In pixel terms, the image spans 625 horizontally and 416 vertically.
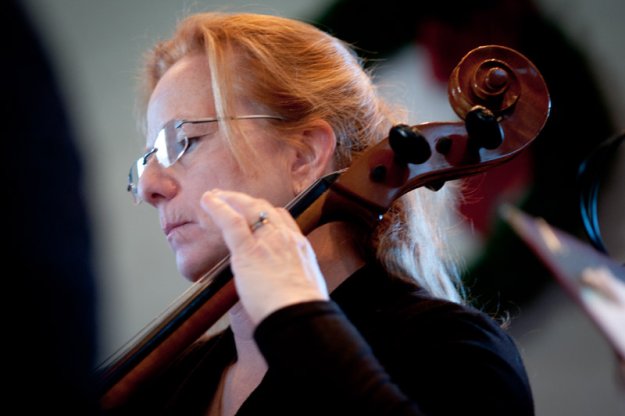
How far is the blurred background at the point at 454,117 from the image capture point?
1571 millimetres

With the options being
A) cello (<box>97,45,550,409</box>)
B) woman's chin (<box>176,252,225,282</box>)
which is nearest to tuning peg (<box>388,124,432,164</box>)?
cello (<box>97,45,550,409</box>)

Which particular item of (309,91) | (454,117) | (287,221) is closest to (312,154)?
(309,91)

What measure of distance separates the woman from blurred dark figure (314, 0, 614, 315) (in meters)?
0.47

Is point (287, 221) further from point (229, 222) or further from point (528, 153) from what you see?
point (528, 153)

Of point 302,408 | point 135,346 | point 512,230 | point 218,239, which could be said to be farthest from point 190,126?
point 512,230

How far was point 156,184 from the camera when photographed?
98 cm

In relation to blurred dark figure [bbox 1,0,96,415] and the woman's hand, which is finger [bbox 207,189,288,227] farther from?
blurred dark figure [bbox 1,0,96,415]

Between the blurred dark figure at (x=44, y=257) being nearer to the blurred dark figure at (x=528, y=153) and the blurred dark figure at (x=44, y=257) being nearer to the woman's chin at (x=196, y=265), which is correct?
the woman's chin at (x=196, y=265)

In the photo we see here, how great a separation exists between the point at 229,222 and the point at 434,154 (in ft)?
1.00

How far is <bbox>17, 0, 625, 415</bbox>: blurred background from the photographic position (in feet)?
5.16

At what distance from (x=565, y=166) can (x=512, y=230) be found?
0.19 metres

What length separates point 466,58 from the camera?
0.88 metres

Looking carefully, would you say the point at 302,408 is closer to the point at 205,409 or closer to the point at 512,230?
the point at 205,409

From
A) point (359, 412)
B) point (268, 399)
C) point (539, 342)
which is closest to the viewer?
point (359, 412)
